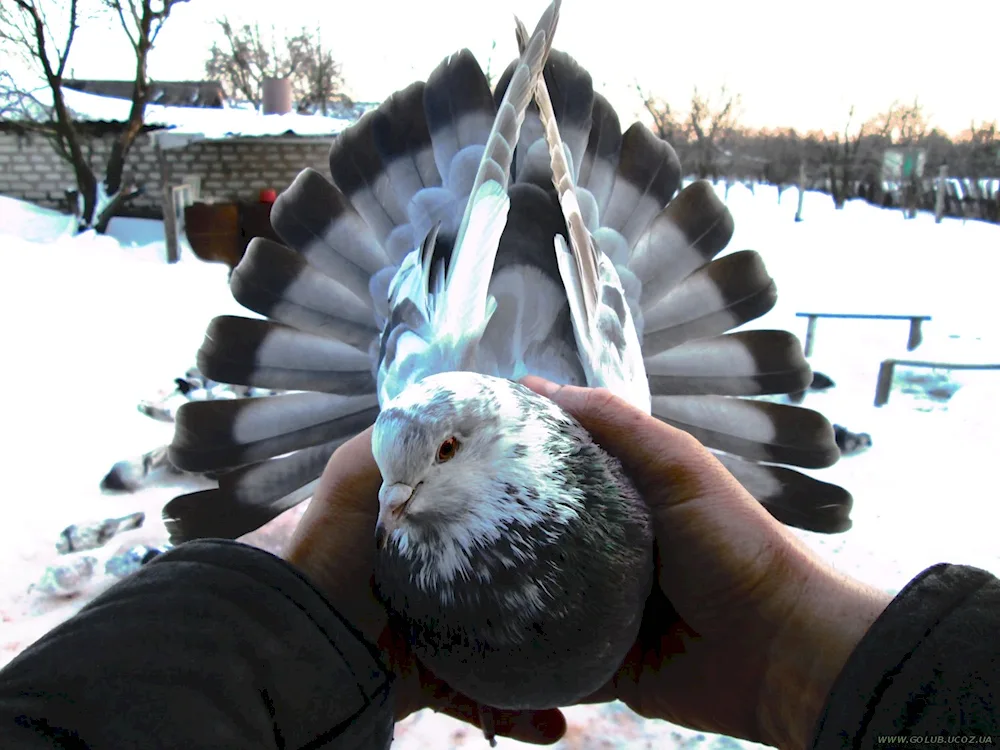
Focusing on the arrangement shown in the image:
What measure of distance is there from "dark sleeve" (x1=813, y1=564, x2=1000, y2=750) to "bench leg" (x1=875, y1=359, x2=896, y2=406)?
5223 mm

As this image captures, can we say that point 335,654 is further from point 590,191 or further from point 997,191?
point 997,191

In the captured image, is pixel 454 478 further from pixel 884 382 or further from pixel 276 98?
pixel 276 98

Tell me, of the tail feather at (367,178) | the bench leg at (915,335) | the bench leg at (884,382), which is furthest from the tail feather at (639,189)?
the bench leg at (915,335)

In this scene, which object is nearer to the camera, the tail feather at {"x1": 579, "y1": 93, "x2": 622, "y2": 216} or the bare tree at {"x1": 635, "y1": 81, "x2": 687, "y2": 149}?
the tail feather at {"x1": 579, "y1": 93, "x2": 622, "y2": 216}

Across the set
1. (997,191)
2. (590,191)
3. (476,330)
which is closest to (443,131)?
(590,191)

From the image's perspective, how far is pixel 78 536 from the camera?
3453 millimetres

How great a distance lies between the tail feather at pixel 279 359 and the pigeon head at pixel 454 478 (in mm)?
1713

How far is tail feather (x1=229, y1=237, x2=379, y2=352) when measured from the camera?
2.92 m

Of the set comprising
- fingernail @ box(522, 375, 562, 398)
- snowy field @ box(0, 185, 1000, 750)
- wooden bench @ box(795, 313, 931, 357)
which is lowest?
snowy field @ box(0, 185, 1000, 750)

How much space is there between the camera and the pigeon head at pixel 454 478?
120 cm

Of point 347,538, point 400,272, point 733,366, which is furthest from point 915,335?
point 347,538

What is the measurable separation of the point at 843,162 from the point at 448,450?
2985cm

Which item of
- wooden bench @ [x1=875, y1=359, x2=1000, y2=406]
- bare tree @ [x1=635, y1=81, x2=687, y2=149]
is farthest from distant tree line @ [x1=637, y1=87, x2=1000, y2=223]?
wooden bench @ [x1=875, y1=359, x2=1000, y2=406]

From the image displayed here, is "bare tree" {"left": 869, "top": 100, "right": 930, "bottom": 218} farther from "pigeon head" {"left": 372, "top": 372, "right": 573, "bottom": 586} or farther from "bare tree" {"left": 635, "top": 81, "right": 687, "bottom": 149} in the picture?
"pigeon head" {"left": 372, "top": 372, "right": 573, "bottom": 586}
